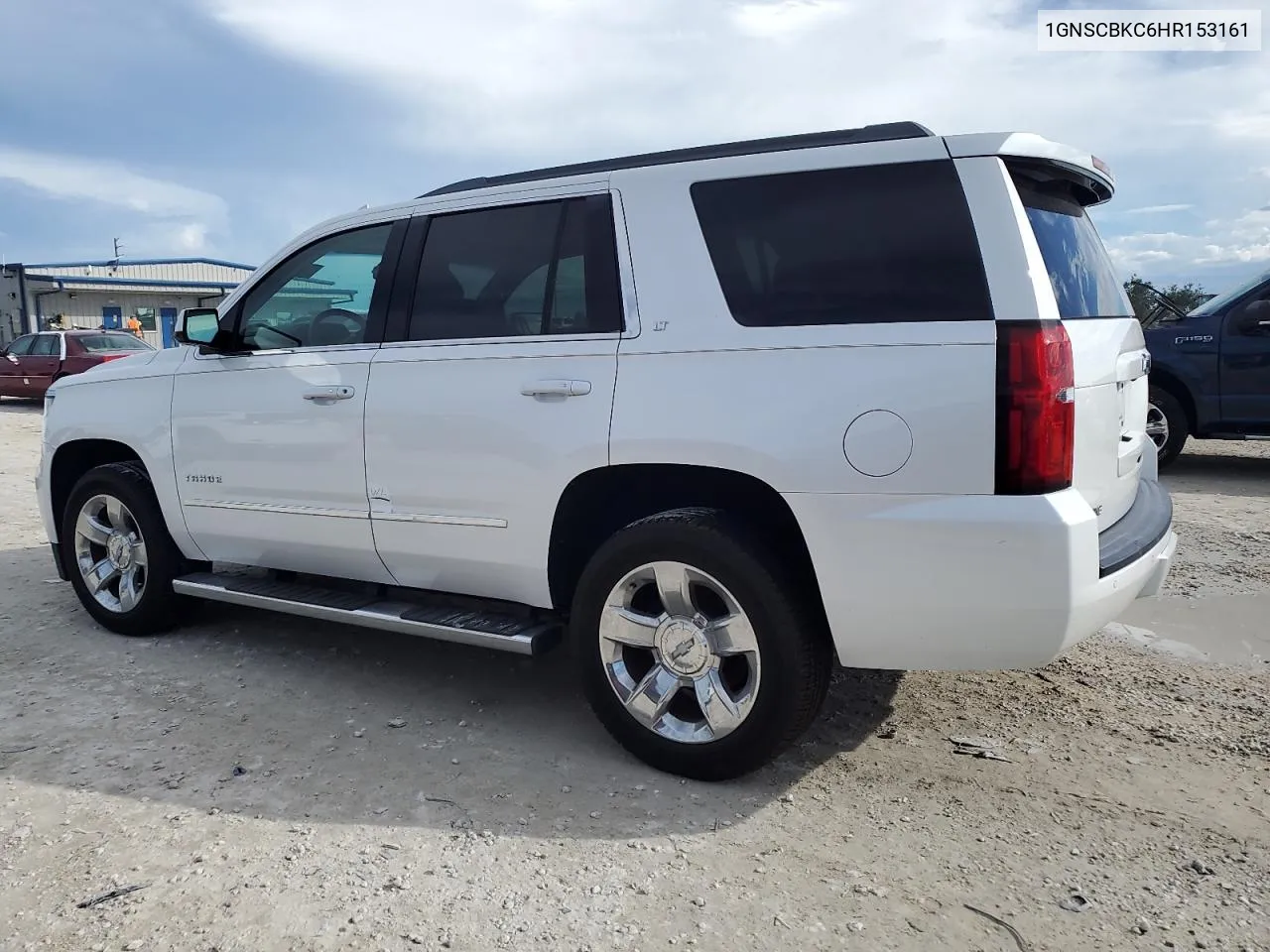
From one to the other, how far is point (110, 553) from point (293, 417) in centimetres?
158

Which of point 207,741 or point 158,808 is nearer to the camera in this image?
point 158,808

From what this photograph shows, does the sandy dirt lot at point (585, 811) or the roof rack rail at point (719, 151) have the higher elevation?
the roof rack rail at point (719, 151)

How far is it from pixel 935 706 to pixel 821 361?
1636 millimetres

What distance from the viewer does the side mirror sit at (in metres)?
4.29

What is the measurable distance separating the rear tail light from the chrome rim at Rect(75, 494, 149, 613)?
3.92 m

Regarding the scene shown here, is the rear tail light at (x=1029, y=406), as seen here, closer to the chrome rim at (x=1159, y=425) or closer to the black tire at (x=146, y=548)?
the black tire at (x=146, y=548)

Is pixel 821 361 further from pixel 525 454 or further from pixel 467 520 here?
pixel 467 520

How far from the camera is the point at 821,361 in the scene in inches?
112

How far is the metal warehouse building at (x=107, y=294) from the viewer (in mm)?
34031

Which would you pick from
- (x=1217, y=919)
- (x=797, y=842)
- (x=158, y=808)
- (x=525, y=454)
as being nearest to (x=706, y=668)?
(x=797, y=842)

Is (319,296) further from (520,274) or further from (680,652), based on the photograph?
Result: (680,652)

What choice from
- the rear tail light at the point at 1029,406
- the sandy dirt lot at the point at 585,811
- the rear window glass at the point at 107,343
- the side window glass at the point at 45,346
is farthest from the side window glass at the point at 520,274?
the side window glass at the point at 45,346

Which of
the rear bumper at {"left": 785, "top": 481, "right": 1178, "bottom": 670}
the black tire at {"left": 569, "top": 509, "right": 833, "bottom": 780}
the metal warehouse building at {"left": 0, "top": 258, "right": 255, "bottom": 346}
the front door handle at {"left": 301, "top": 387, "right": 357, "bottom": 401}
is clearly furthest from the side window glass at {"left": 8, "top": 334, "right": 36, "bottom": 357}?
the rear bumper at {"left": 785, "top": 481, "right": 1178, "bottom": 670}

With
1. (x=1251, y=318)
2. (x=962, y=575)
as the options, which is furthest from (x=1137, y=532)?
(x=1251, y=318)
